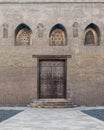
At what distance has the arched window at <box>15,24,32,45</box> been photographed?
16641mm

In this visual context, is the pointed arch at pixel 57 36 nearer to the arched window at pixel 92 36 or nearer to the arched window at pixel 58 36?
the arched window at pixel 58 36

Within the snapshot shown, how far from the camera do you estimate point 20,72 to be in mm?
16078

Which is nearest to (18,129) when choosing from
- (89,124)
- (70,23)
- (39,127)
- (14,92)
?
(39,127)

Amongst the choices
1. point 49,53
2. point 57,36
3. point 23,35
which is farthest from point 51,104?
point 23,35

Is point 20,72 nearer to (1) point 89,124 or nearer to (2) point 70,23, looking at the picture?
(2) point 70,23

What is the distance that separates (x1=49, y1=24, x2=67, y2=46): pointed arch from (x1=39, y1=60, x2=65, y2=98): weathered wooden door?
88 centimetres

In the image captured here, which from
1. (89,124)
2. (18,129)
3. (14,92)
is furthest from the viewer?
(14,92)

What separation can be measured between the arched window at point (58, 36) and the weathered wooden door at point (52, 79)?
872 mm

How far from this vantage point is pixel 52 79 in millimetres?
16422

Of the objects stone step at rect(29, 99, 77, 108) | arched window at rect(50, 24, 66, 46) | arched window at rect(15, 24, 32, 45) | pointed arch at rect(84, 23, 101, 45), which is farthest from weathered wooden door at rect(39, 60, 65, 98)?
pointed arch at rect(84, 23, 101, 45)

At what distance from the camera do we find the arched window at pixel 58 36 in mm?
16625

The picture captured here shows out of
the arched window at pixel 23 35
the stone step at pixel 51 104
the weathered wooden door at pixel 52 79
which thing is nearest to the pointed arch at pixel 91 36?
the weathered wooden door at pixel 52 79

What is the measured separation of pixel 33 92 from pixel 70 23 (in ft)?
11.8

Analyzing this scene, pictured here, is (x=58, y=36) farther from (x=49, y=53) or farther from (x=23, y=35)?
(x=23, y=35)
